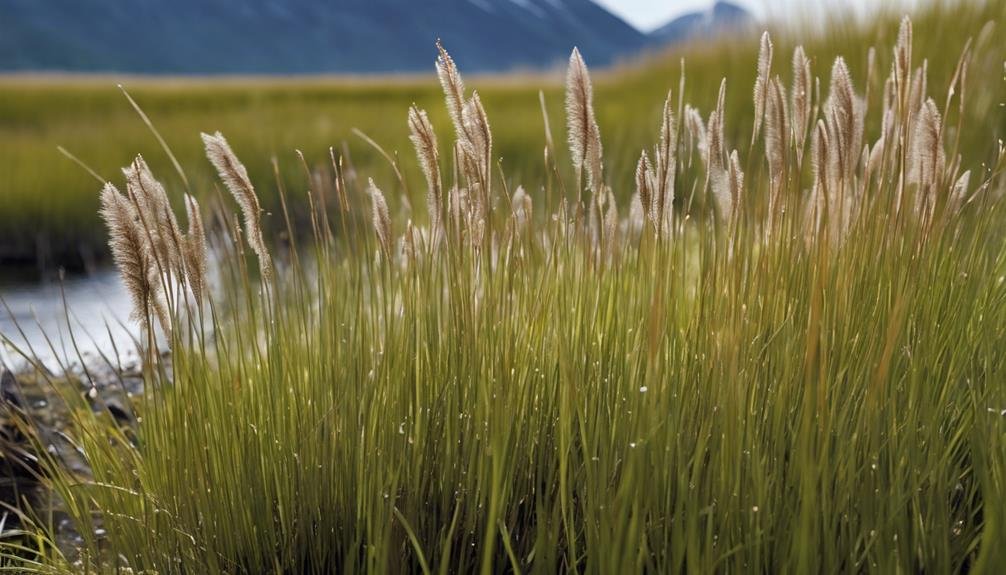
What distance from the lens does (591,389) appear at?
1.62 m

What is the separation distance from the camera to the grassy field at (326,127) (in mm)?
6770

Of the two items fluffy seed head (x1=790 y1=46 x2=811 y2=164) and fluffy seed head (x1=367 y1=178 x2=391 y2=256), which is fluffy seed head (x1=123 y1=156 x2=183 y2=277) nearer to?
fluffy seed head (x1=367 y1=178 x2=391 y2=256)

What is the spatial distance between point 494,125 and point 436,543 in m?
8.56

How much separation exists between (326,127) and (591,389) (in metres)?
9.40

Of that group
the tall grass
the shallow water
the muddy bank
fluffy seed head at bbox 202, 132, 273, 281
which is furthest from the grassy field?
fluffy seed head at bbox 202, 132, 273, 281

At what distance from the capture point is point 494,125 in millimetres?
9961

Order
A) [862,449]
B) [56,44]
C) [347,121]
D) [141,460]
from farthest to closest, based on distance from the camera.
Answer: [56,44], [347,121], [141,460], [862,449]

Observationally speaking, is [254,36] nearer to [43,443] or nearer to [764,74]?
[43,443]

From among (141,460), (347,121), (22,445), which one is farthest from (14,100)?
(141,460)

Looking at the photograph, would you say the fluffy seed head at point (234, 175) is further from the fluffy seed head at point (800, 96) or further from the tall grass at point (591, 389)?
the fluffy seed head at point (800, 96)

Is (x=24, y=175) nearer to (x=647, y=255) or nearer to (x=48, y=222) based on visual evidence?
(x=48, y=222)

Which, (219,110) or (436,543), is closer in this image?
(436,543)

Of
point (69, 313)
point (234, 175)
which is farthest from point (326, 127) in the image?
point (234, 175)

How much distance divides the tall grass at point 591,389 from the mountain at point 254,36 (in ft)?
414
